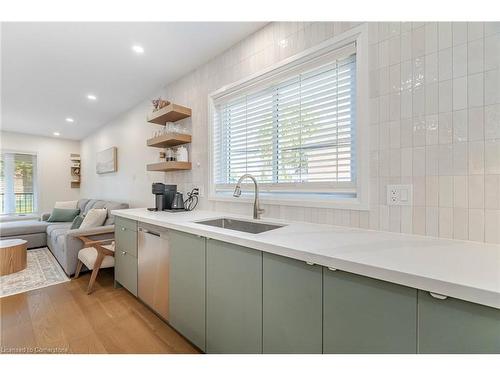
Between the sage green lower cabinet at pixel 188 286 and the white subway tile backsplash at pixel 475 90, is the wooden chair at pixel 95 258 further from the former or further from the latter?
the white subway tile backsplash at pixel 475 90

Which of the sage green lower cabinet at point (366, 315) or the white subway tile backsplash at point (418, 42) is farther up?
the white subway tile backsplash at point (418, 42)

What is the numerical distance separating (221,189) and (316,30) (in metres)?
1.54

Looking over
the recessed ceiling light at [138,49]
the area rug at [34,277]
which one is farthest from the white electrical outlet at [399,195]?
the area rug at [34,277]

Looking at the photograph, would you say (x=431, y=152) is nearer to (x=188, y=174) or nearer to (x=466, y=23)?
(x=466, y=23)

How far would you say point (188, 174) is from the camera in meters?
2.68

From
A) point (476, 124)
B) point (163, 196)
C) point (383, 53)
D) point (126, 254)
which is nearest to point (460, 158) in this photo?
point (476, 124)

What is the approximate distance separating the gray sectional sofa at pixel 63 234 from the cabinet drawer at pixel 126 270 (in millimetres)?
766

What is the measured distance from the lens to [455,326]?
65 centimetres

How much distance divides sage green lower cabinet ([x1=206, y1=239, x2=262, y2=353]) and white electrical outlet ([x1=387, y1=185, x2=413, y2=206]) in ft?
2.54

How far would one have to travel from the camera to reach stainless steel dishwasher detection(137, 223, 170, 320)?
175 cm

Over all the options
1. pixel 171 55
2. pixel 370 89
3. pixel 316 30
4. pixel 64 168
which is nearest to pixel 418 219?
pixel 370 89

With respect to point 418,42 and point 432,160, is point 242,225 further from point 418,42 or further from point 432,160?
point 418,42

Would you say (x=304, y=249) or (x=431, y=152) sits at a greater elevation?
(x=431, y=152)

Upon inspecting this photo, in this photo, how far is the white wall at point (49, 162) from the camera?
531cm
